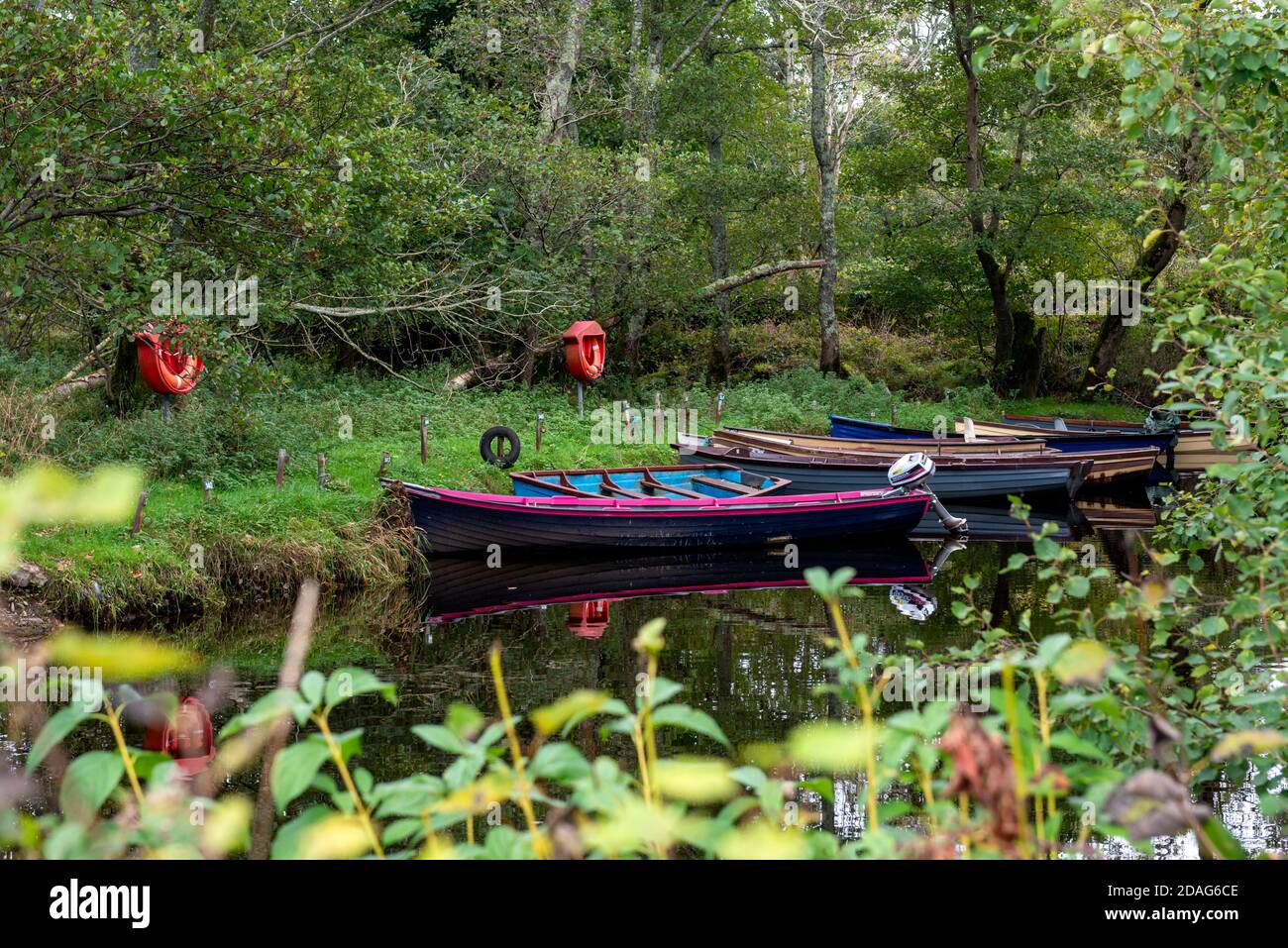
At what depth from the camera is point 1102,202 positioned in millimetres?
23500

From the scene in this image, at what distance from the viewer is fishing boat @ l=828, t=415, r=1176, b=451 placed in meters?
20.8

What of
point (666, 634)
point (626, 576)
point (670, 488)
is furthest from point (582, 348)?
point (666, 634)

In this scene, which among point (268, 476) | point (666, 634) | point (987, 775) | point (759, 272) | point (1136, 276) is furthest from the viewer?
point (759, 272)

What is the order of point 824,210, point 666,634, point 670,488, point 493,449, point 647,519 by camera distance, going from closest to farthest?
point 666,634, point 647,519, point 670,488, point 493,449, point 824,210

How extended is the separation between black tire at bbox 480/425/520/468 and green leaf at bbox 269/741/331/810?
1565cm

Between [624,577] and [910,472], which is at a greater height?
[910,472]

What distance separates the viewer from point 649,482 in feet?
56.4

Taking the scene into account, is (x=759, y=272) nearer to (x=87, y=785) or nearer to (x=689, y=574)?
(x=689, y=574)

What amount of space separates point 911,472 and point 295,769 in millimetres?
15237

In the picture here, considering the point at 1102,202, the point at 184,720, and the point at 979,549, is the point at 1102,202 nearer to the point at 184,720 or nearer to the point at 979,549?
the point at 979,549

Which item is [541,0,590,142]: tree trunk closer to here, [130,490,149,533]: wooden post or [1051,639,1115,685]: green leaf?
[130,490,149,533]: wooden post

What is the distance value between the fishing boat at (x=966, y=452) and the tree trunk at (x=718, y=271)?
6.24 metres

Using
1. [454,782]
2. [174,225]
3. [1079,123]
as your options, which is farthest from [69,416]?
[1079,123]
